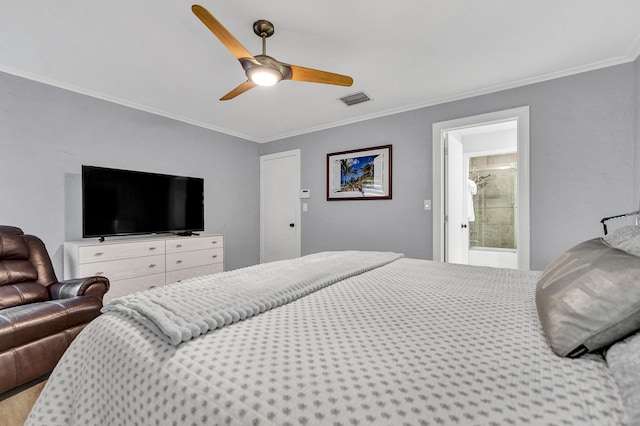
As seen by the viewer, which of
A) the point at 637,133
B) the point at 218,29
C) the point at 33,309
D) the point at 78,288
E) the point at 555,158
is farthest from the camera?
A: the point at 555,158

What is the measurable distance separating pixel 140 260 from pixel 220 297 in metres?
2.47

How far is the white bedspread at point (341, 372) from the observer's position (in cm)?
50

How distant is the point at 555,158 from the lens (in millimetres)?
2621

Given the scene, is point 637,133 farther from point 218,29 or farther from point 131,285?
point 131,285

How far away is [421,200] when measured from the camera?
336 cm

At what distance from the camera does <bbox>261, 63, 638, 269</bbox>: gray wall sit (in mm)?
2383

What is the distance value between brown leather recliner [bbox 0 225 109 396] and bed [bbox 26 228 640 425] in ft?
3.75

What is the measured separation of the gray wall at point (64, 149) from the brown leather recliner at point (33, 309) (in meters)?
0.51

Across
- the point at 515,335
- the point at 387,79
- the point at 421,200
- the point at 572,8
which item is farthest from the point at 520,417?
the point at 421,200

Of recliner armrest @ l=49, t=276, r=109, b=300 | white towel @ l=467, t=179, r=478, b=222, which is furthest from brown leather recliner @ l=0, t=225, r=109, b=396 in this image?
white towel @ l=467, t=179, r=478, b=222

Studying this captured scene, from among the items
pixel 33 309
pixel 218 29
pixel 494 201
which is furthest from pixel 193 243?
pixel 494 201

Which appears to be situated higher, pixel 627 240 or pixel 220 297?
pixel 627 240

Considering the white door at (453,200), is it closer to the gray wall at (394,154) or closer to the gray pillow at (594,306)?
the gray wall at (394,154)

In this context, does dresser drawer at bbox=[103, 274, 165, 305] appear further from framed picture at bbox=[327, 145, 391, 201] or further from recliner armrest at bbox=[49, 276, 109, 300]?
framed picture at bbox=[327, 145, 391, 201]
